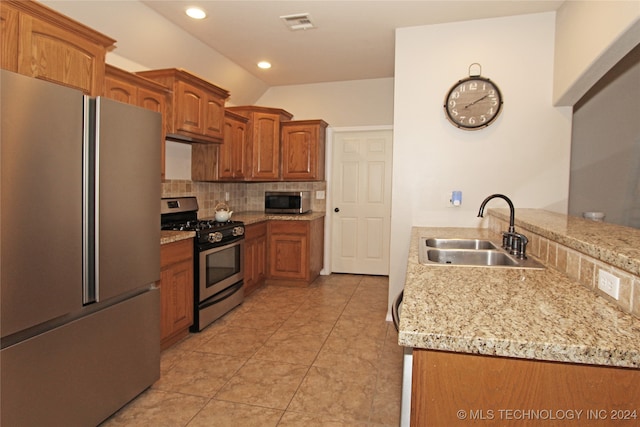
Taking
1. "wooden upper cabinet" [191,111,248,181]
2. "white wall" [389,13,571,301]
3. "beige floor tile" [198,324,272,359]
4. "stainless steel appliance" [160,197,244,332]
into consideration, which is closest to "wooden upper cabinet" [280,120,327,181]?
"wooden upper cabinet" [191,111,248,181]

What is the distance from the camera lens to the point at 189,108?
3213 mm

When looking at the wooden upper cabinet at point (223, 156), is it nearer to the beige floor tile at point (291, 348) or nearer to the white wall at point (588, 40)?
the beige floor tile at point (291, 348)

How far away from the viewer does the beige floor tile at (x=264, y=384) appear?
213cm

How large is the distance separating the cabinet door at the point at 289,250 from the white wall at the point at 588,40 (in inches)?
116

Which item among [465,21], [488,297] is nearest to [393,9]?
[465,21]

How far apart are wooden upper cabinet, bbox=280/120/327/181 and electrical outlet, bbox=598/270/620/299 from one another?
3748mm

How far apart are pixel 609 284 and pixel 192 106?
3205 millimetres

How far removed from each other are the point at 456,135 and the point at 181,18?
102 inches

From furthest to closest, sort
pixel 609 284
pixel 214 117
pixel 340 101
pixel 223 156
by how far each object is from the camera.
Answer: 1. pixel 340 101
2. pixel 223 156
3. pixel 214 117
4. pixel 609 284

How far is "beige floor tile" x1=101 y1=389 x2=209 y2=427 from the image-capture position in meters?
1.90

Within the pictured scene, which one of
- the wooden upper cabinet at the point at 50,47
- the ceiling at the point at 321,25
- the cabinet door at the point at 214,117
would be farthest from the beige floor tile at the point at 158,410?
the ceiling at the point at 321,25

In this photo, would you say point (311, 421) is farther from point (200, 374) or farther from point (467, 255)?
point (467, 255)

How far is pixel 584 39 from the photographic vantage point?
7.72 feet

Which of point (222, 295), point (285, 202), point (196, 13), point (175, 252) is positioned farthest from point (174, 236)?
point (285, 202)
